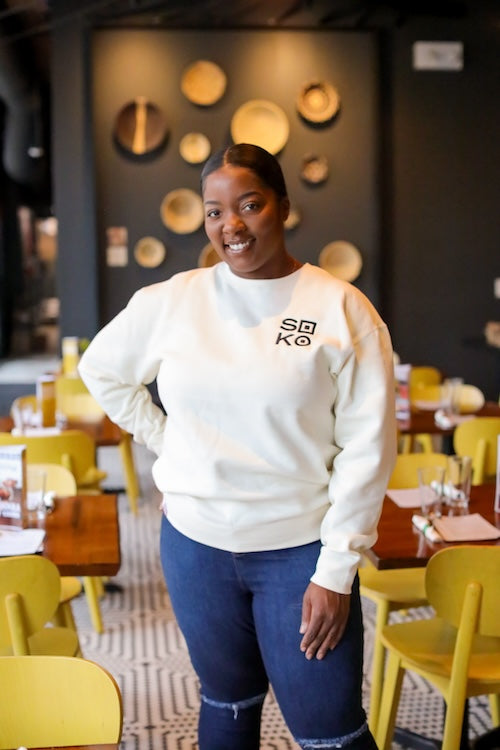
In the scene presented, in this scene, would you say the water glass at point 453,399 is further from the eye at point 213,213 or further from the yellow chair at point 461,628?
the eye at point 213,213

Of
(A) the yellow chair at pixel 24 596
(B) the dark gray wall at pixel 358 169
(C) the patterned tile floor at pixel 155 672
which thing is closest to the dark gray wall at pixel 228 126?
(B) the dark gray wall at pixel 358 169

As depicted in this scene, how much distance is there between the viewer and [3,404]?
858cm

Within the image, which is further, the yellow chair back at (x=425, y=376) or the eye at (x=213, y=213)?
the yellow chair back at (x=425, y=376)

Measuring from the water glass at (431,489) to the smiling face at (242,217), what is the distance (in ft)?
4.17

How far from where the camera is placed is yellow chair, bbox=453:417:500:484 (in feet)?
12.5

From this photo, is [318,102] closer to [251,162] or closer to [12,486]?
[12,486]

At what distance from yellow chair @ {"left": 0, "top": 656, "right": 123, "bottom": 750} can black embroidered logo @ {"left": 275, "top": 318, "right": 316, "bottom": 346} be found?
0.63 m

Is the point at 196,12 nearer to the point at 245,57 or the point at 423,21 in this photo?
the point at 245,57

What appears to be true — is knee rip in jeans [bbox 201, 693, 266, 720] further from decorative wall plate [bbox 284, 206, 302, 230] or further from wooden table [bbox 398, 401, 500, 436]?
decorative wall plate [bbox 284, 206, 302, 230]

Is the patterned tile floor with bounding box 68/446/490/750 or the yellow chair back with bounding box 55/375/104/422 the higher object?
the yellow chair back with bounding box 55/375/104/422

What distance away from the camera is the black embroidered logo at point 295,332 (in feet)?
5.04

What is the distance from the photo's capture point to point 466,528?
98.3 inches

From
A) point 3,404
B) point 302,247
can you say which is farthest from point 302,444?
point 3,404

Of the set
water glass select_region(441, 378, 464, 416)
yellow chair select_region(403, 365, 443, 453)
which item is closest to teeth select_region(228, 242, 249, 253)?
yellow chair select_region(403, 365, 443, 453)
